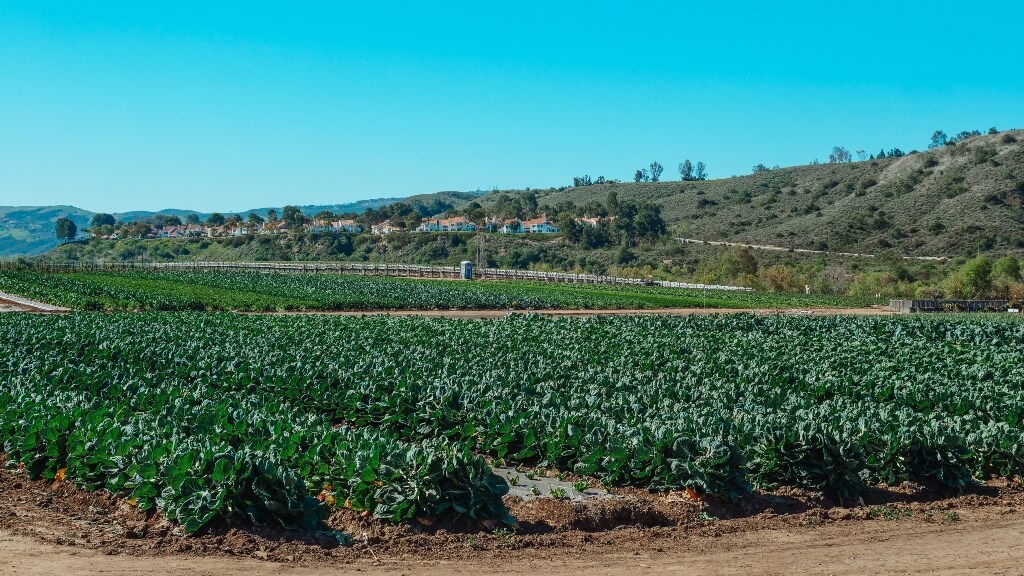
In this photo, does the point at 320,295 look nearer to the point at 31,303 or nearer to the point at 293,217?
the point at 31,303

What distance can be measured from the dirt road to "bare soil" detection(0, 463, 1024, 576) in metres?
0.02

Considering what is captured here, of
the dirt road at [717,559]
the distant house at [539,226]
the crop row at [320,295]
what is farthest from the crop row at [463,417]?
the distant house at [539,226]

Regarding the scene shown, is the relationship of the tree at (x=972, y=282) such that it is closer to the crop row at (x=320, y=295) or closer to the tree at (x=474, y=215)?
the crop row at (x=320, y=295)

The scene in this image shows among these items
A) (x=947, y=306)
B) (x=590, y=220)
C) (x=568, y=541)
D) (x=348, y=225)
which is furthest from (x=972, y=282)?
(x=348, y=225)

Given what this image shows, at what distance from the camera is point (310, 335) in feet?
100.0

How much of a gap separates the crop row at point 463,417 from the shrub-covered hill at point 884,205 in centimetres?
7904

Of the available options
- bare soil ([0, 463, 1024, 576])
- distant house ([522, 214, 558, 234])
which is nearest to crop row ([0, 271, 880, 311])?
bare soil ([0, 463, 1024, 576])

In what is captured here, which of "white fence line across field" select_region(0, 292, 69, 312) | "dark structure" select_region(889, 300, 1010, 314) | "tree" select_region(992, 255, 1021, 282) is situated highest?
"tree" select_region(992, 255, 1021, 282)

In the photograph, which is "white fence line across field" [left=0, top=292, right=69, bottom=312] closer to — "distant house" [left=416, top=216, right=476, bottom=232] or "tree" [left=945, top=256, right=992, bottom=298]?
"tree" [left=945, top=256, right=992, bottom=298]

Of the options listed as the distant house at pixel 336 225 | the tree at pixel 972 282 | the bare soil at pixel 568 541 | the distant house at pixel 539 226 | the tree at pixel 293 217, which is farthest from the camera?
the tree at pixel 293 217

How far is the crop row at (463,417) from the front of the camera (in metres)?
11.6

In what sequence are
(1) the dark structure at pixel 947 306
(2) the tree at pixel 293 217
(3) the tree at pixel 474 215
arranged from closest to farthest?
(1) the dark structure at pixel 947 306 → (3) the tree at pixel 474 215 → (2) the tree at pixel 293 217

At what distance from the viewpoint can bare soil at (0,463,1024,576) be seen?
33.8ft

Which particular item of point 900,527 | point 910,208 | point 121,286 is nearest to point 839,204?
point 910,208
